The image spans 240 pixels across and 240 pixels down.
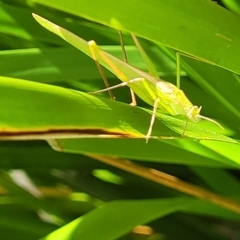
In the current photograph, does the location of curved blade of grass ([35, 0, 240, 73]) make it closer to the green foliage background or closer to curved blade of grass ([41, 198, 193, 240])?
the green foliage background

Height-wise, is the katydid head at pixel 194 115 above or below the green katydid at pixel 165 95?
below

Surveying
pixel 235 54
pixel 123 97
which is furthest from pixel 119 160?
pixel 235 54

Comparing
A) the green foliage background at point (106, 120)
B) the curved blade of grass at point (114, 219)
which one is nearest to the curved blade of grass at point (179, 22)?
the green foliage background at point (106, 120)

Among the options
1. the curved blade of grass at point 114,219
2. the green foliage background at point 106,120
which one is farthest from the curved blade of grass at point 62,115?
the curved blade of grass at point 114,219

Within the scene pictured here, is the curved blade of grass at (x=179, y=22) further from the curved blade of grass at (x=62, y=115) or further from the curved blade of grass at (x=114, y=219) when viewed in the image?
the curved blade of grass at (x=114, y=219)

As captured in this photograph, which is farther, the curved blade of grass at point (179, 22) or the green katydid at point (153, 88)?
the green katydid at point (153, 88)

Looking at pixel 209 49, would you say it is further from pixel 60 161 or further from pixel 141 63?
pixel 60 161

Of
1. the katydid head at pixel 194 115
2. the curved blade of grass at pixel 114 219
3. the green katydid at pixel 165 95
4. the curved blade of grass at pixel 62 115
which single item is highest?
the green katydid at pixel 165 95

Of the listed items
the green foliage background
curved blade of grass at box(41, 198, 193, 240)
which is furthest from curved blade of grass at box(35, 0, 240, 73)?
curved blade of grass at box(41, 198, 193, 240)
